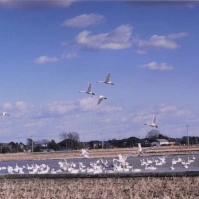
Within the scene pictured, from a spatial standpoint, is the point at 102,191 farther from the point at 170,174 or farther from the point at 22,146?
the point at 22,146

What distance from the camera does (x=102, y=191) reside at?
73.9 ft

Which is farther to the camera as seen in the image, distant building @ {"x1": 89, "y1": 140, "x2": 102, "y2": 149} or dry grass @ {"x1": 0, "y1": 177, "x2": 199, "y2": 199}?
distant building @ {"x1": 89, "y1": 140, "x2": 102, "y2": 149}

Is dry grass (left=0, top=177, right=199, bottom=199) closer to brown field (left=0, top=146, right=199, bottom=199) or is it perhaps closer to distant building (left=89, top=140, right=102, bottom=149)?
brown field (left=0, top=146, right=199, bottom=199)

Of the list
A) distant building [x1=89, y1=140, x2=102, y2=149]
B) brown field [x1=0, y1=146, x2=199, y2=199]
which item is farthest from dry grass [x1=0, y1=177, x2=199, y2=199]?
distant building [x1=89, y1=140, x2=102, y2=149]

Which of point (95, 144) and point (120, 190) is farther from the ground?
point (95, 144)

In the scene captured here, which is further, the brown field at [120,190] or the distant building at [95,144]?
the distant building at [95,144]

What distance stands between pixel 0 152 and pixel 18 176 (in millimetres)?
89821

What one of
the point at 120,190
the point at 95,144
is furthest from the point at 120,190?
the point at 95,144

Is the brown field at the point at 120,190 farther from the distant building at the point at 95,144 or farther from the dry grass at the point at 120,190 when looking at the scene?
the distant building at the point at 95,144

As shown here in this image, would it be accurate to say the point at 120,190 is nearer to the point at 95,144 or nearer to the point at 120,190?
the point at 120,190

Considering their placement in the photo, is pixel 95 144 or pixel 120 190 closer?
pixel 120 190

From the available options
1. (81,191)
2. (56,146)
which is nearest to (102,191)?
(81,191)

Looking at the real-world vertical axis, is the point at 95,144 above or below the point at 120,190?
above

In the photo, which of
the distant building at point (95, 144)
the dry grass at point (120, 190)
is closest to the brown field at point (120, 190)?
the dry grass at point (120, 190)
